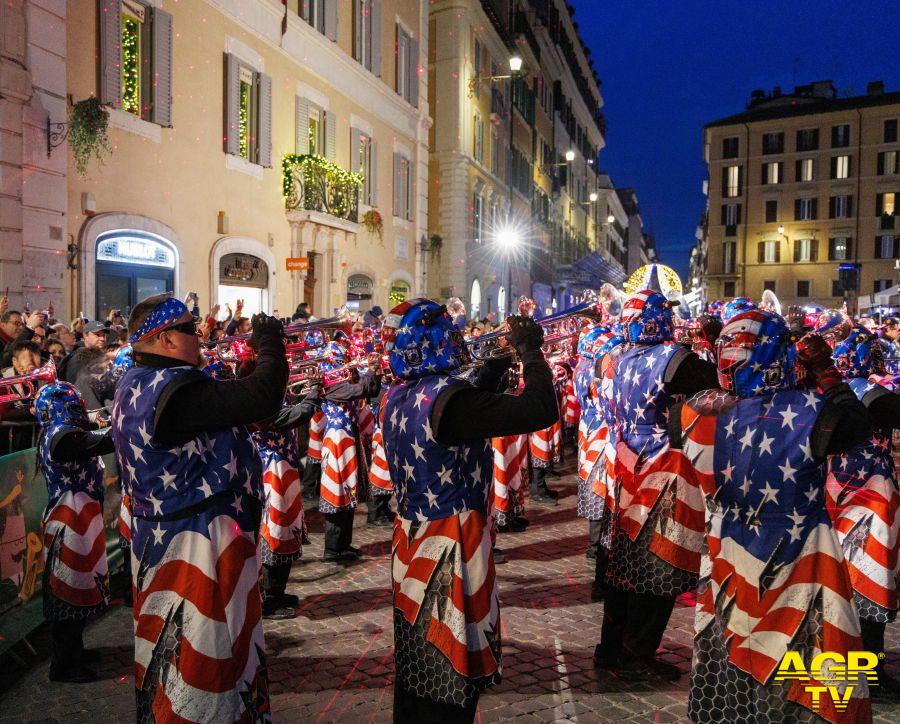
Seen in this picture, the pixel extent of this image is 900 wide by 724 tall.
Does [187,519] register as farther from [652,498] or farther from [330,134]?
[330,134]

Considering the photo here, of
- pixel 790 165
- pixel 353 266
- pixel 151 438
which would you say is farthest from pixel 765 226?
pixel 151 438

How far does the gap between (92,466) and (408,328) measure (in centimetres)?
277

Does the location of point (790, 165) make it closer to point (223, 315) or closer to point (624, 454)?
point (223, 315)

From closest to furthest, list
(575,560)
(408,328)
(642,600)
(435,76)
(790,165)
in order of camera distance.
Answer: (408,328) → (642,600) → (575,560) → (435,76) → (790,165)

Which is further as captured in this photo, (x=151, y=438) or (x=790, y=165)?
(x=790, y=165)

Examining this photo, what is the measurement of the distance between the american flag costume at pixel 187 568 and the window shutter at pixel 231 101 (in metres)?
12.8

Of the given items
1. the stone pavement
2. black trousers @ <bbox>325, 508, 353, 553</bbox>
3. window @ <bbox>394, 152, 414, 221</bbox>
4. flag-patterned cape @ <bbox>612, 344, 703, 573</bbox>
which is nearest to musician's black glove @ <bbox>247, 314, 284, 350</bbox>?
the stone pavement

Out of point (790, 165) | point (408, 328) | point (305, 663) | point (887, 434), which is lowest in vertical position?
point (305, 663)

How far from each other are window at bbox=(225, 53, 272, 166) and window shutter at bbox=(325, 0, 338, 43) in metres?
2.93

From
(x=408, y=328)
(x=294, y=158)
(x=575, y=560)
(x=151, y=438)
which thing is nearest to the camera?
(x=151, y=438)

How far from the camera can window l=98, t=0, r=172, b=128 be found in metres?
11.9

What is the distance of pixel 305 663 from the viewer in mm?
4730

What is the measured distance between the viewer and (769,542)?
2.90 metres

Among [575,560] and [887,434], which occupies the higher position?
[887,434]
